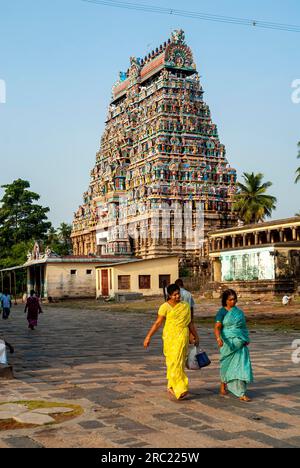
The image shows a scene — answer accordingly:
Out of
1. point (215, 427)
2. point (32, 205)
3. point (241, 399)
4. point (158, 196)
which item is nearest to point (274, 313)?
point (241, 399)

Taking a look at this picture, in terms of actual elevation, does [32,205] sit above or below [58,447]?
A: above

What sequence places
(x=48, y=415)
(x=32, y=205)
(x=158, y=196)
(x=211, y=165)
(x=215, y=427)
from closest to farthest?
1. (x=215, y=427)
2. (x=48, y=415)
3. (x=158, y=196)
4. (x=211, y=165)
5. (x=32, y=205)

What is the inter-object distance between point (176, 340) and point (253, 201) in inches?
1952

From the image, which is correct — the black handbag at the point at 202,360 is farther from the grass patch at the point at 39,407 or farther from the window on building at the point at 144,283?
the window on building at the point at 144,283

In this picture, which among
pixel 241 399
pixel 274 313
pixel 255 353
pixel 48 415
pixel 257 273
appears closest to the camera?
pixel 48 415

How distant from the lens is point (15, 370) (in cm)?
1043

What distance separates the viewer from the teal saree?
7.61 meters

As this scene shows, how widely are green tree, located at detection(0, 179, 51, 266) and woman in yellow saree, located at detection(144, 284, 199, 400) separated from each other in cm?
6491

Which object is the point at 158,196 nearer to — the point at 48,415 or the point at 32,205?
the point at 32,205

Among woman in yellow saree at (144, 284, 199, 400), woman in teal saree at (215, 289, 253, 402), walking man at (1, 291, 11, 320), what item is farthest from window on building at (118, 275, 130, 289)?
woman in teal saree at (215, 289, 253, 402)

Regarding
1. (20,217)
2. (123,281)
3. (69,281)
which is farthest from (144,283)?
(20,217)

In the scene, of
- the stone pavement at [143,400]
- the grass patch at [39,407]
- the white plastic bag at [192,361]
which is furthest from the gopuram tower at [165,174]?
the grass patch at [39,407]

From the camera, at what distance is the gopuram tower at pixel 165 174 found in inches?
2194
